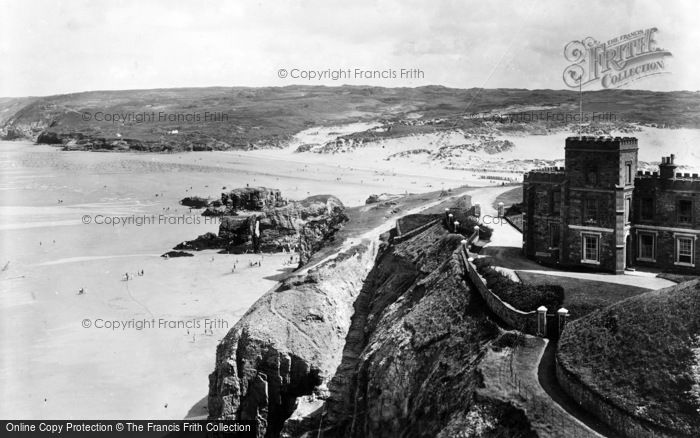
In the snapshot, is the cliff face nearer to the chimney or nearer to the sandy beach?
the sandy beach

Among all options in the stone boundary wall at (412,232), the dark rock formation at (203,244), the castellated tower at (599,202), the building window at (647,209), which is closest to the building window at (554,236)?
the castellated tower at (599,202)

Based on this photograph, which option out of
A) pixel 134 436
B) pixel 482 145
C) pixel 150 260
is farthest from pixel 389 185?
pixel 134 436

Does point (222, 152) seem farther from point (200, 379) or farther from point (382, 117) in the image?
point (200, 379)

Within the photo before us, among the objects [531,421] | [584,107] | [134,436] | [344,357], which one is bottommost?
[134,436]

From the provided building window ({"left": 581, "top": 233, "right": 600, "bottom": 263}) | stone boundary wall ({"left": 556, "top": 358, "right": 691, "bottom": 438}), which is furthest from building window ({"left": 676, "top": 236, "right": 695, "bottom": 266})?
stone boundary wall ({"left": 556, "top": 358, "right": 691, "bottom": 438})

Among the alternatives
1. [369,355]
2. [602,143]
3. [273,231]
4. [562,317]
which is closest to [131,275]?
[273,231]

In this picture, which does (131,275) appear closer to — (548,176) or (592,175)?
(548,176)
